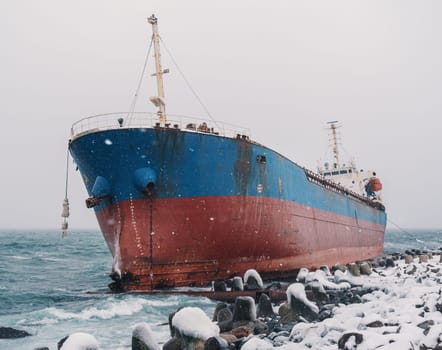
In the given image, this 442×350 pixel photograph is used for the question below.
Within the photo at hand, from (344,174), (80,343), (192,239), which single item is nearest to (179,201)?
(192,239)

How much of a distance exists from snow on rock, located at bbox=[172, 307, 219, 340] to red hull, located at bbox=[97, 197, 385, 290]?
17.8ft

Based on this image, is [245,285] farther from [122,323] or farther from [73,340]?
[73,340]

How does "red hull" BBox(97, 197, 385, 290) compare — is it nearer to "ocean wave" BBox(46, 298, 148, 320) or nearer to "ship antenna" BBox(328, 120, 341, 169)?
"ocean wave" BBox(46, 298, 148, 320)

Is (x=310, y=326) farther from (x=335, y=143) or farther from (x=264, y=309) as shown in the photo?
(x=335, y=143)

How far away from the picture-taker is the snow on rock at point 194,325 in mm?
5344

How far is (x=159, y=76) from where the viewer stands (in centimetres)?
1398

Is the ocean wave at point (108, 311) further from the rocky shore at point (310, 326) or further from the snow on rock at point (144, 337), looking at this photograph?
the snow on rock at point (144, 337)

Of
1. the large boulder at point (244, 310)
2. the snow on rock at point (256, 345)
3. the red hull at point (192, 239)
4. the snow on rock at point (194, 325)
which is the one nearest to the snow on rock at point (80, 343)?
the snow on rock at point (194, 325)

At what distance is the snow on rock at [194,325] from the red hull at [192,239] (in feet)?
17.8

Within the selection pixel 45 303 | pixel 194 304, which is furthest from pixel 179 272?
Result: pixel 45 303

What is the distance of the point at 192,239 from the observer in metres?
11.2

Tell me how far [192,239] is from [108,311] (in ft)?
9.73

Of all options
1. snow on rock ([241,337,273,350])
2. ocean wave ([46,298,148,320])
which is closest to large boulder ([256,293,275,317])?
snow on rock ([241,337,273,350])

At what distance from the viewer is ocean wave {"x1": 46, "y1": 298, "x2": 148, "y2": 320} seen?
9.10 m
